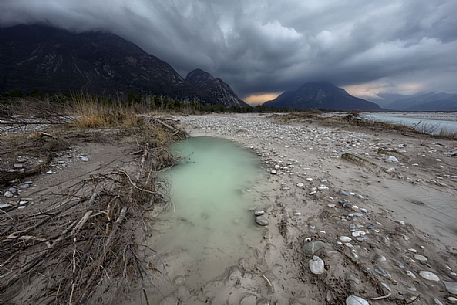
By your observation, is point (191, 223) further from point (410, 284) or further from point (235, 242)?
point (410, 284)

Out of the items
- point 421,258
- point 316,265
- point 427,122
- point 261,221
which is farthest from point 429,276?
point 427,122

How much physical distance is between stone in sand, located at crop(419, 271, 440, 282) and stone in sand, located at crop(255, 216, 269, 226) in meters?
2.21

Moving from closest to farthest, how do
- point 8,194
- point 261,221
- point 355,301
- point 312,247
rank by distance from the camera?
1. point 355,301
2. point 312,247
3. point 261,221
4. point 8,194

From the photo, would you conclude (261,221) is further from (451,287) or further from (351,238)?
(451,287)

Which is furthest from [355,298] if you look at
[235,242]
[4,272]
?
[4,272]

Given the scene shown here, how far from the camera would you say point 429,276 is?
261 centimetres

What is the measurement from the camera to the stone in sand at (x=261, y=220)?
396 centimetres

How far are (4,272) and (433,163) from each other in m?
10.9

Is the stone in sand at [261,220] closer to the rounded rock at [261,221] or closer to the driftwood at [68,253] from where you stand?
the rounded rock at [261,221]

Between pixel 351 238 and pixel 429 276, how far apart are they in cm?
95

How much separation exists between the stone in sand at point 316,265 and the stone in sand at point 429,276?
47.5 inches

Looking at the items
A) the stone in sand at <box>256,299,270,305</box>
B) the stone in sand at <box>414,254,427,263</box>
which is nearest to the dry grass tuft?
the stone in sand at <box>256,299,270,305</box>

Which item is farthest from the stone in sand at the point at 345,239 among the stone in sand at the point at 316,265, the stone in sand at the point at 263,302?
the stone in sand at the point at 263,302

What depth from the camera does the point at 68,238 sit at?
9.47 feet
